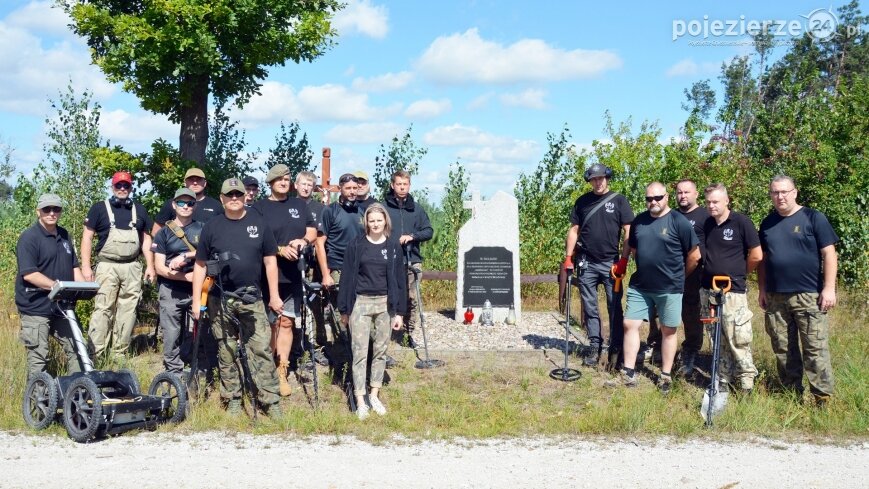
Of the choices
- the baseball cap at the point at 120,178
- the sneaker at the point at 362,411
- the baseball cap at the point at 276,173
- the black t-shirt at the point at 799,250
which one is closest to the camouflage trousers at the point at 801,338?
the black t-shirt at the point at 799,250

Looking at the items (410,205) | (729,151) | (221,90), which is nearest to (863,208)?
(729,151)

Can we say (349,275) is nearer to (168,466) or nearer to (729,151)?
(168,466)

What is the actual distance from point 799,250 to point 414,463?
3.61 metres

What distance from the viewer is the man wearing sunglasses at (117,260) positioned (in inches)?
289

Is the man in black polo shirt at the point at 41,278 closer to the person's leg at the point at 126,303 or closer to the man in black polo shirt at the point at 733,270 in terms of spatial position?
the person's leg at the point at 126,303

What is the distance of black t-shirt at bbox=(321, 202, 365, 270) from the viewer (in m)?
7.41

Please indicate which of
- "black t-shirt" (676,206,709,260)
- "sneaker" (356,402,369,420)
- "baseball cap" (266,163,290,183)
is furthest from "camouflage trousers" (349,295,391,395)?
"black t-shirt" (676,206,709,260)

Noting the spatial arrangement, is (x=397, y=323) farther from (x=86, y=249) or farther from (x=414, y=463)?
(x=86, y=249)

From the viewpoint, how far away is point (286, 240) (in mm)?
6762

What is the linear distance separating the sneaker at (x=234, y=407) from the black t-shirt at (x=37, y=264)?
1.71 metres

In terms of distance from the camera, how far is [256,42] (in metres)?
9.62

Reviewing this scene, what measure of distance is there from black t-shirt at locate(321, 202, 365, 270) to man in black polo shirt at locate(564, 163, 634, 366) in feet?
7.09

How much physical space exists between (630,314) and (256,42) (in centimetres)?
590

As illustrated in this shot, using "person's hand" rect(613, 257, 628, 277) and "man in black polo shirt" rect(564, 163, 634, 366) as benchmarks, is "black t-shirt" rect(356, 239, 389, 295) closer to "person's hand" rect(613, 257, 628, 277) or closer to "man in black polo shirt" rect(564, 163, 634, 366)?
"man in black polo shirt" rect(564, 163, 634, 366)
